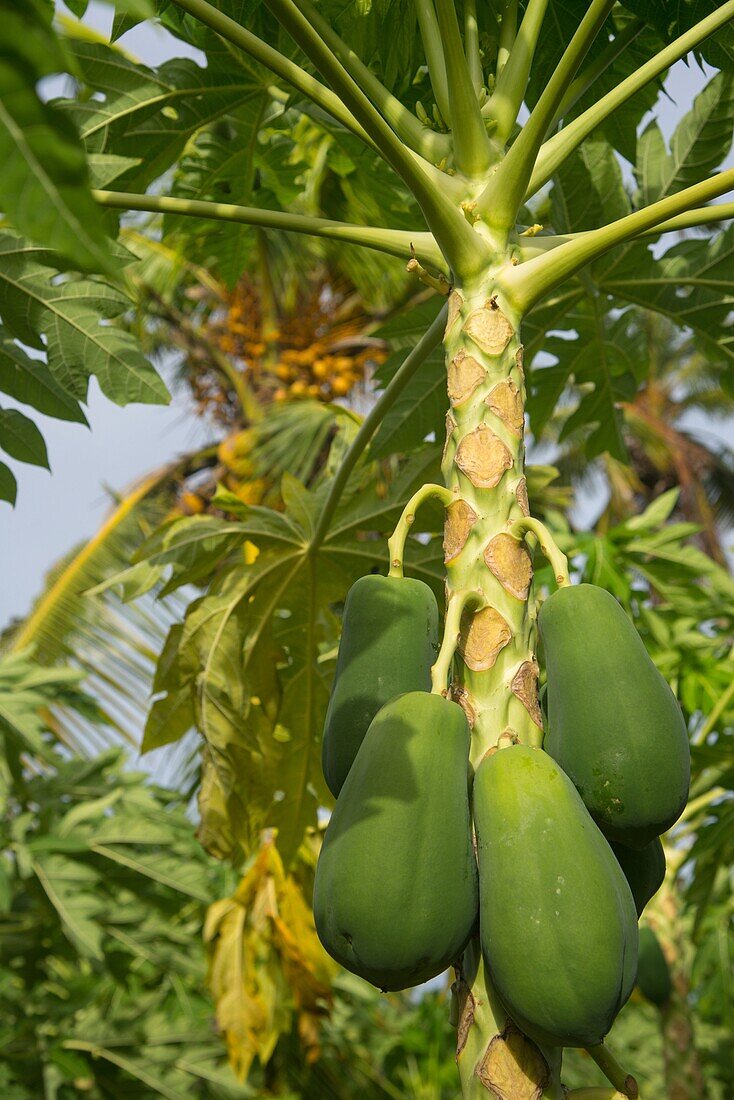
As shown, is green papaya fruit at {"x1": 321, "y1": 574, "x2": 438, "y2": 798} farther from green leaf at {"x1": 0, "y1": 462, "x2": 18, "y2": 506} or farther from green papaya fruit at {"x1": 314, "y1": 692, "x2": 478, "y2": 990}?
green leaf at {"x1": 0, "y1": 462, "x2": 18, "y2": 506}

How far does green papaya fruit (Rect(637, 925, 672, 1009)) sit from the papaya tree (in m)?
2.15

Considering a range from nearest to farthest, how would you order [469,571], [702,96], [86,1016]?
[469,571] → [702,96] → [86,1016]

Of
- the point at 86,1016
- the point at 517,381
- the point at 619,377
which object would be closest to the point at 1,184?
the point at 517,381

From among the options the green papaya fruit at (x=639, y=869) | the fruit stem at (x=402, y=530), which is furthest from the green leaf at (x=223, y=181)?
the green papaya fruit at (x=639, y=869)

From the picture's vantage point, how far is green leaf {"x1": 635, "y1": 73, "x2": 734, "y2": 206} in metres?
2.02

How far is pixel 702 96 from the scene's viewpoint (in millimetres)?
2031

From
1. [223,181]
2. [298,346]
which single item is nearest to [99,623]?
[298,346]

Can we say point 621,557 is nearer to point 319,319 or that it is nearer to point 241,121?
point 241,121

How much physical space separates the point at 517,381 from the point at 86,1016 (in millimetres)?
4378

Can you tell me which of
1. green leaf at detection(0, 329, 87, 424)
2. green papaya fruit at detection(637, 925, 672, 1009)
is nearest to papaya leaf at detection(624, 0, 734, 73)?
green leaf at detection(0, 329, 87, 424)

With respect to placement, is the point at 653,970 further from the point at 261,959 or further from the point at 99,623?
the point at 99,623

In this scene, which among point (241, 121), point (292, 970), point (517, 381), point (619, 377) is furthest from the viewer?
point (292, 970)

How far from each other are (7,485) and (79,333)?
0.98ft

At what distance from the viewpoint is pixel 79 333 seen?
186 centimetres
